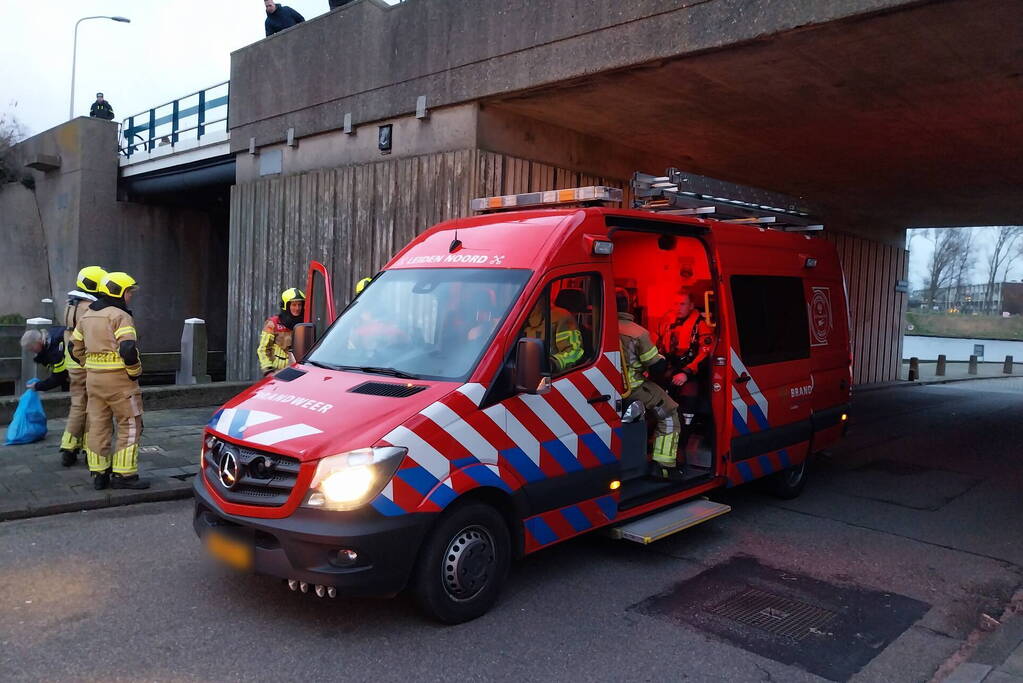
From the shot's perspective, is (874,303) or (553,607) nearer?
(553,607)

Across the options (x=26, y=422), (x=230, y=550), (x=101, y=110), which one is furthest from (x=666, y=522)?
(x=101, y=110)

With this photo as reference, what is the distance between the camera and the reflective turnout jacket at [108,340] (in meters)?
6.59

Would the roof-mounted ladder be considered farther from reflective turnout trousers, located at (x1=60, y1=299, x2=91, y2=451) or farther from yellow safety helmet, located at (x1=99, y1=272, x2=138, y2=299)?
reflective turnout trousers, located at (x1=60, y1=299, x2=91, y2=451)

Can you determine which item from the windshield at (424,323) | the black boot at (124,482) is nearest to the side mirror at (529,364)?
the windshield at (424,323)

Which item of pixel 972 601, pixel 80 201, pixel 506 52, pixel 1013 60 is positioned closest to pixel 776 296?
pixel 972 601

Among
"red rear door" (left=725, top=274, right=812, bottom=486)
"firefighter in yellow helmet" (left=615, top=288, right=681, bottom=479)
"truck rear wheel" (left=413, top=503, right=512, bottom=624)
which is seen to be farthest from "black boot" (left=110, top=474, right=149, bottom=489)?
"red rear door" (left=725, top=274, right=812, bottom=486)

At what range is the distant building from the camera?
58.6 metres

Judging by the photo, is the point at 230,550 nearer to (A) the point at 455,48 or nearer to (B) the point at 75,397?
(B) the point at 75,397

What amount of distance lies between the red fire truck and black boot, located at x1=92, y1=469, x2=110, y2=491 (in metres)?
2.50

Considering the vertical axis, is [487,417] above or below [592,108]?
below

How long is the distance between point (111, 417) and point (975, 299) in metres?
68.6

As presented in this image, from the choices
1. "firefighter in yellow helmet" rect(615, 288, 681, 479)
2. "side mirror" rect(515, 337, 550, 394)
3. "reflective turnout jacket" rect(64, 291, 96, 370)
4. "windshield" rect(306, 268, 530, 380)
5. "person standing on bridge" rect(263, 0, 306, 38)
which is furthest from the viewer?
"person standing on bridge" rect(263, 0, 306, 38)

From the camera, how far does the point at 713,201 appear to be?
7008mm

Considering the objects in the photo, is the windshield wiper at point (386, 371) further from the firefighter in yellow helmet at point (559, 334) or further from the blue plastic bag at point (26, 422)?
the blue plastic bag at point (26, 422)
